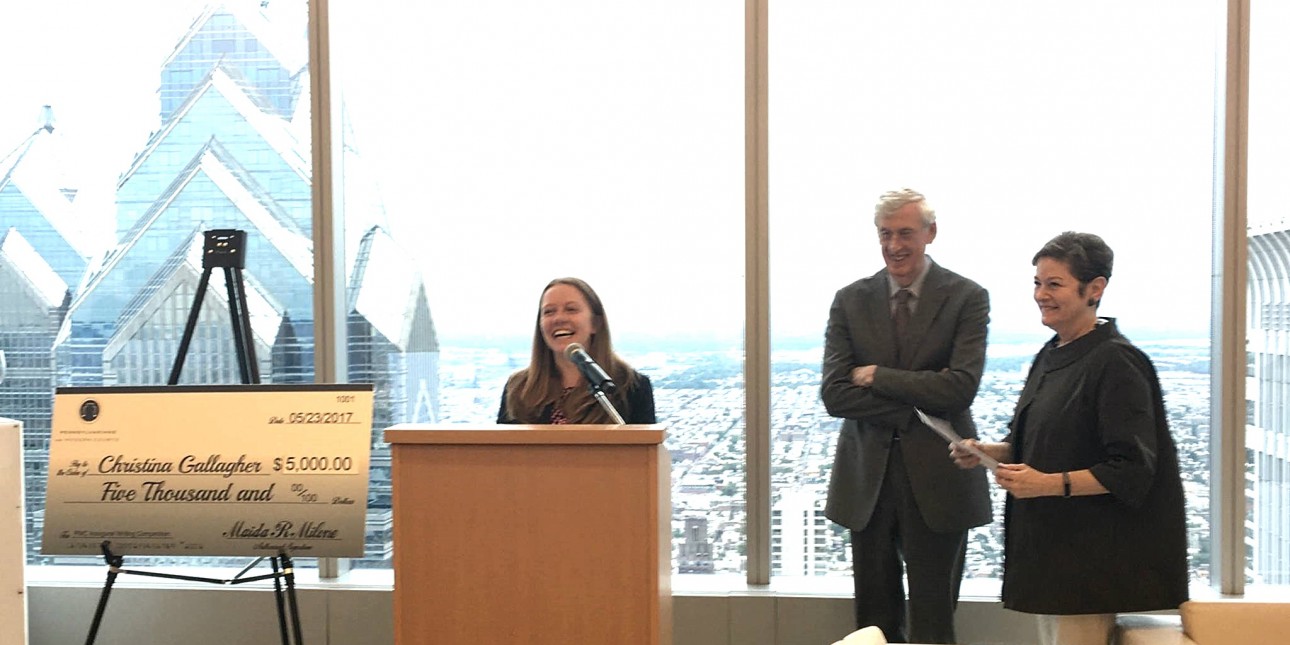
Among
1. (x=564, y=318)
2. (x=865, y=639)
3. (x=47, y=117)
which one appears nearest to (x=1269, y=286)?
(x=564, y=318)

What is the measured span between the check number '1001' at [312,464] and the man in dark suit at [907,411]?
1.52 metres

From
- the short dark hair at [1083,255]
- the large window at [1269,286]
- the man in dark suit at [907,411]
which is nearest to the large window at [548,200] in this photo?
the man in dark suit at [907,411]

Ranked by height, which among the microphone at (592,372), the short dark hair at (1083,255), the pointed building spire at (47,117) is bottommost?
the microphone at (592,372)

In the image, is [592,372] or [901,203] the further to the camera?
[901,203]

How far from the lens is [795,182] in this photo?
4215 millimetres

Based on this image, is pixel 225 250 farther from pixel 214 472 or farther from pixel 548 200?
pixel 548 200

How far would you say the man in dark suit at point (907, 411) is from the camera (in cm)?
341

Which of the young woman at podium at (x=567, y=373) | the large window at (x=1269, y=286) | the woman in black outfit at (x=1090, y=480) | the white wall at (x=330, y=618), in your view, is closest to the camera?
the woman in black outfit at (x=1090, y=480)

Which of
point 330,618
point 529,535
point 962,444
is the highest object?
point 962,444

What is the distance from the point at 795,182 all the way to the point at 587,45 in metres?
1.00

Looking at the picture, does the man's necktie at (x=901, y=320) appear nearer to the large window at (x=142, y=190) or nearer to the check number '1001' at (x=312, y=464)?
the check number '1001' at (x=312, y=464)

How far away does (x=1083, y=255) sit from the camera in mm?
2855

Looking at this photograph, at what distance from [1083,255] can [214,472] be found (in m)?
2.53

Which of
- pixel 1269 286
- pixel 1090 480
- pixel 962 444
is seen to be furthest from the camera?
pixel 1269 286
